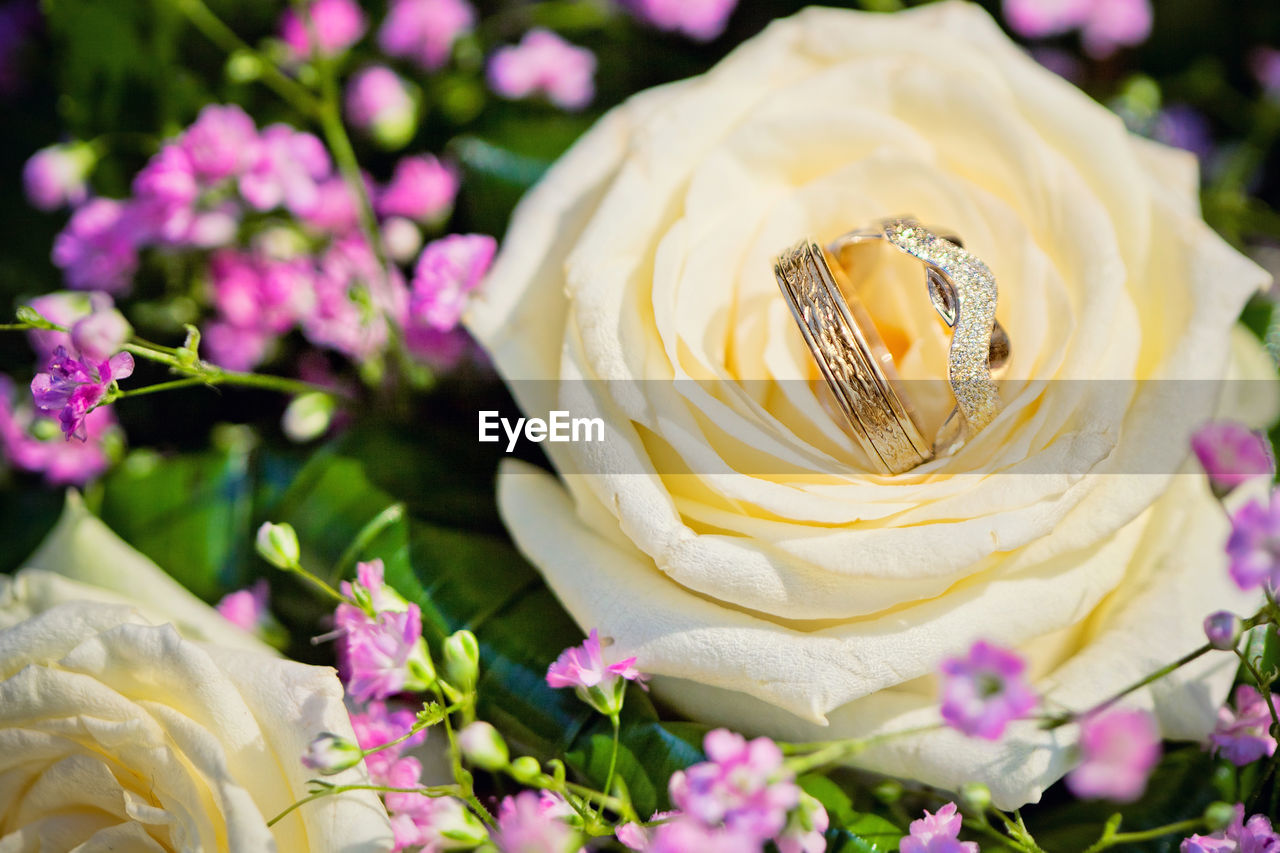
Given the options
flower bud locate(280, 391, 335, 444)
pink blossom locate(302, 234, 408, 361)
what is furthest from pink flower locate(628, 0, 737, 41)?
flower bud locate(280, 391, 335, 444)

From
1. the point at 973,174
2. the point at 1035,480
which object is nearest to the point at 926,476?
the point at 1035,480

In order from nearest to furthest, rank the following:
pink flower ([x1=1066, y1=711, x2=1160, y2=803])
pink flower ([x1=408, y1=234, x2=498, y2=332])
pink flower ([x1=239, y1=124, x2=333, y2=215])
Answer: pink flower ([x1=1066, y1=711, x2=1160, y2=803]) < pink flower ([x1=408, y1=234, x2=498, y2=332]) < pink flower ([x1=239, y1=124, x2=333, y2=215])

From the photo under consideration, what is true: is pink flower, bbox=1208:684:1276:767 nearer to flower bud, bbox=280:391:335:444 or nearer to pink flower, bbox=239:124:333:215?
flower bud, bbox=280:391:335:444

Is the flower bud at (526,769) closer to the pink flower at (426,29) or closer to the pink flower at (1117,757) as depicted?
the pink flower at (1117,757)

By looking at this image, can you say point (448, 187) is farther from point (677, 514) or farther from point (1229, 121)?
point (1229, 121)

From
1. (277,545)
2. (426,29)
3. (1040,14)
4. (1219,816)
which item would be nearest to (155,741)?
(277,545)
